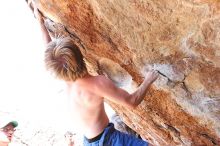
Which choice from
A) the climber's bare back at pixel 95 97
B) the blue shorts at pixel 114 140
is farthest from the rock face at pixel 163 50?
the blue shorts at pixel 114 140

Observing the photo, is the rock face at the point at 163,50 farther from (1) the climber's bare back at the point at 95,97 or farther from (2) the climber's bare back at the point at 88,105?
(2) the climber's bare back at the point at 88,105

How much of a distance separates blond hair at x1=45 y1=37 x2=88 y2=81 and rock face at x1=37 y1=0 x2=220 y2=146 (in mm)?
612

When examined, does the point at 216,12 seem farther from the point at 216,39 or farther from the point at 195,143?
the point at 195,143

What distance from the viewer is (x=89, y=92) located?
3758 millimetres

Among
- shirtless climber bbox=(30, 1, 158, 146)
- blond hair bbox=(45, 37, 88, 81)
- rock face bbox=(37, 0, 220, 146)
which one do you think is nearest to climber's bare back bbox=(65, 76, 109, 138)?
shirtless climber bbox=(30, 1, 158, 146)

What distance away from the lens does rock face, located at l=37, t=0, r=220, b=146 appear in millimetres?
3479

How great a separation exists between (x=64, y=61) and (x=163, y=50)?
994 mm

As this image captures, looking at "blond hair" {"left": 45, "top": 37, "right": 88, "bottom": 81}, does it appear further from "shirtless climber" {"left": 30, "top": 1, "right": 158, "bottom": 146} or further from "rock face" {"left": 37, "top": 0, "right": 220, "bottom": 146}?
"rock face" {"left": 37, "top": 0, "right": 220, "bottom": 146}

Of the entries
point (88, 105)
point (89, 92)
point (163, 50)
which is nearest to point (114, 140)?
point (88, 105)

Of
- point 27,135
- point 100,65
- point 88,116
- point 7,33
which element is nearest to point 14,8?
point 7,33

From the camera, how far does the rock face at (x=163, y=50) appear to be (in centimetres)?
348

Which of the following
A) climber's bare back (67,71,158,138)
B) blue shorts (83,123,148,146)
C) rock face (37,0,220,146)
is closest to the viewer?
rock face (37,0,220,146)

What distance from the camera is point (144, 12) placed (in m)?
3.63

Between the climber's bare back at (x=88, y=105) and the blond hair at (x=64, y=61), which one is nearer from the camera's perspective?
the blond hair at (x=64, y=61)
